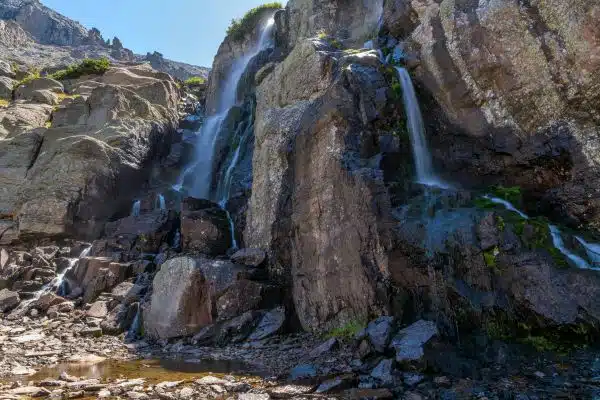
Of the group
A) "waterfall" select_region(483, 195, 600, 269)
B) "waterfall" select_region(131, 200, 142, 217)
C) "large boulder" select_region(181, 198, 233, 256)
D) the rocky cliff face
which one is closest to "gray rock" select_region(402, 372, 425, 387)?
the rocky cliff face

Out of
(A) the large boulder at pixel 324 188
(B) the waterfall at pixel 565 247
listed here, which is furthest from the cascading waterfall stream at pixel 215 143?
(B) the waterfall at pixel 565 247

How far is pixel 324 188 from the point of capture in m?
15.5

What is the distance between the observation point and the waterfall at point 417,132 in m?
16.6

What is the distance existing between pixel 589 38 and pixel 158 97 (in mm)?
29756

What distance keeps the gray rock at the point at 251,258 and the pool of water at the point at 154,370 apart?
A: 17.3 feet

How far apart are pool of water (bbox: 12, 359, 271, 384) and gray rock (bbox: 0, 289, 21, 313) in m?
9.51

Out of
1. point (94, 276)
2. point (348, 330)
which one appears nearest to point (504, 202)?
point (348, 330)

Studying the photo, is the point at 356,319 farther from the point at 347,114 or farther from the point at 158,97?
the point at 158,97

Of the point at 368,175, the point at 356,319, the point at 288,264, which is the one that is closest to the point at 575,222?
the point at 368,175

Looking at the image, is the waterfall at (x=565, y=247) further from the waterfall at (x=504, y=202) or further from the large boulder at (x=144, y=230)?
the large boulder at (x=144, y=230)

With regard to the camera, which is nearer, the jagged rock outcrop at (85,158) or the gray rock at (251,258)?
the gray rock at (251,258)

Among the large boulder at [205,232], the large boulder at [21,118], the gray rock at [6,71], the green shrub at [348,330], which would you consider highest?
the gray rock at [6,71]

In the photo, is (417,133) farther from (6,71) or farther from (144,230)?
(6,71)

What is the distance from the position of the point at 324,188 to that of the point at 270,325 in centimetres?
510
